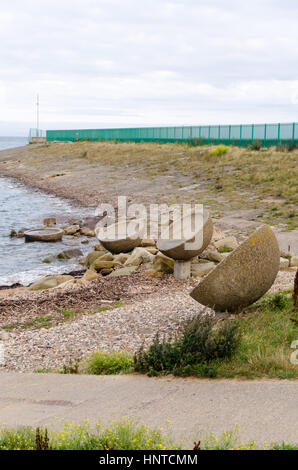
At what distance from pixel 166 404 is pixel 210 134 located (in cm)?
5267

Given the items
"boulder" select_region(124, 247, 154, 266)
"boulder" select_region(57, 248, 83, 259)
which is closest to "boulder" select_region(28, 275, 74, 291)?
"boulder" select_region(124, 247, 154, 266)

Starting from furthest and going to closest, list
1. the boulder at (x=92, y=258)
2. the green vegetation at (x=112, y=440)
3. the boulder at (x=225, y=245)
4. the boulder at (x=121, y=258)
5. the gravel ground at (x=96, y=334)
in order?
the boulder at (x=92, y=258) < the boulder at (x=121, y=258) < the boulder at (x=225, y=245) < the gravel ground at (x=96, y=334) < the green vegetation at (x=112, y=440)

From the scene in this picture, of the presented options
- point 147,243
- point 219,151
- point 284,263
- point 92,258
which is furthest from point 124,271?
point 219,151

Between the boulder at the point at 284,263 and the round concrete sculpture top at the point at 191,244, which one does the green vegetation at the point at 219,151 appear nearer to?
the boulder at the point at 284,263

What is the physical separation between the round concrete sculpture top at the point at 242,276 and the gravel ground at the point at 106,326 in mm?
481

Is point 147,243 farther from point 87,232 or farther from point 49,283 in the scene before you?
point 87,232

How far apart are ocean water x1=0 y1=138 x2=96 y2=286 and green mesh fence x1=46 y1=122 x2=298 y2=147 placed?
64.7 feet

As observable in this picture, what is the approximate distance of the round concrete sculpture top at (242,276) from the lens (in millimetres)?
7930

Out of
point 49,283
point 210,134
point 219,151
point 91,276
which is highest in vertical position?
point 210,134

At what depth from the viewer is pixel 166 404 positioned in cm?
532

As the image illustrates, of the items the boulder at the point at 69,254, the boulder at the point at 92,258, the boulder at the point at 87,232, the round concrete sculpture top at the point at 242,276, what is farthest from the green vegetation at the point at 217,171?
the round concrete sculpture top at the point at 242,276

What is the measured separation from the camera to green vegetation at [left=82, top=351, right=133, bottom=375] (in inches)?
261

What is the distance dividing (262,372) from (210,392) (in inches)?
30.5
